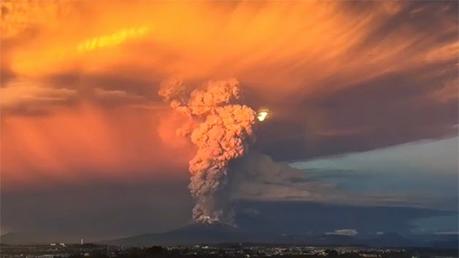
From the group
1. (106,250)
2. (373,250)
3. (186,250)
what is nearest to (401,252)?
(373,250)

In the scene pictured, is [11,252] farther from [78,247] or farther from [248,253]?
[248,253]

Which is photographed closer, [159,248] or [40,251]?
[40,251]

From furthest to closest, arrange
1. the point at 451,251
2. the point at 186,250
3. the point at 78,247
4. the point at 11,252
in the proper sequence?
the point at 451,251
the point at 186,250
the point at 78,247
the point at 11,252

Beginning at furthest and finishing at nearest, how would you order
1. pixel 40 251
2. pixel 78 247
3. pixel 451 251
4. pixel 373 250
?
pixel 373 250 < pixel 451 251 < pixel 78 247 < pixel 40 251

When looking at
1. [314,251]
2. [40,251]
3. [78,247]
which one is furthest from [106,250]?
[314,251]

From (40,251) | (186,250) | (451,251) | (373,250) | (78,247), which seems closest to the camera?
(40,251)

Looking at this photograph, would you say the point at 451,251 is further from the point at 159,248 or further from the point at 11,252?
the point at 11,252
